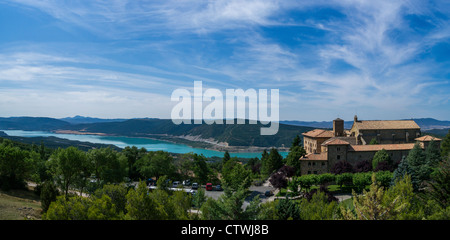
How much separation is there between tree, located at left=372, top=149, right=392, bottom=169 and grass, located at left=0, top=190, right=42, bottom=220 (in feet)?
114

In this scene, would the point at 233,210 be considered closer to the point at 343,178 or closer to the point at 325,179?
the point at 325,179

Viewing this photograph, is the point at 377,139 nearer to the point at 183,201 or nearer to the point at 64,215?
the point at 183,201

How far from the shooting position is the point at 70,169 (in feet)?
80.6

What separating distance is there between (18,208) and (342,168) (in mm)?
32021

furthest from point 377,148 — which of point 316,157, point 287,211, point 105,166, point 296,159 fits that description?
point 105,166

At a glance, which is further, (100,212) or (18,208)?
(18,208)

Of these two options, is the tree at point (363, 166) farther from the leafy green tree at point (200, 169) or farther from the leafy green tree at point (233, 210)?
the leafy green tree at point (233, 210)

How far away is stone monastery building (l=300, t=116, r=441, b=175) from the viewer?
34812 millimetres

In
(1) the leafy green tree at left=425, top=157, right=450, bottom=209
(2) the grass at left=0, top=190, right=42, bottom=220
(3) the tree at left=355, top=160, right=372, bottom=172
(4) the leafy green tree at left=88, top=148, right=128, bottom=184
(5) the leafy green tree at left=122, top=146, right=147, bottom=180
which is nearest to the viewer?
(2) the grass at left=0, top=190, right=42, bottom=220

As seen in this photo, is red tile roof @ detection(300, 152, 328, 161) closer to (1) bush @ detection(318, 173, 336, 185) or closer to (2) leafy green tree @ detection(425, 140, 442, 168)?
(1) bush @ detection(318, 173, 336, 185)

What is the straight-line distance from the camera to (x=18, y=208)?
18062 mm

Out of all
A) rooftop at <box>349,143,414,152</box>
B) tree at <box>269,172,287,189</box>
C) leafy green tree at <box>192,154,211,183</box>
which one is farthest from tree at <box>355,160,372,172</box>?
leafy green tree at <box>192,154,211,183</box>

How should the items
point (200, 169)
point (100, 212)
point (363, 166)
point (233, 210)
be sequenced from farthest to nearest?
1. point (200, 169)
2. point (363, 166)
3. point (233, 210)
4. point (100, 212)
